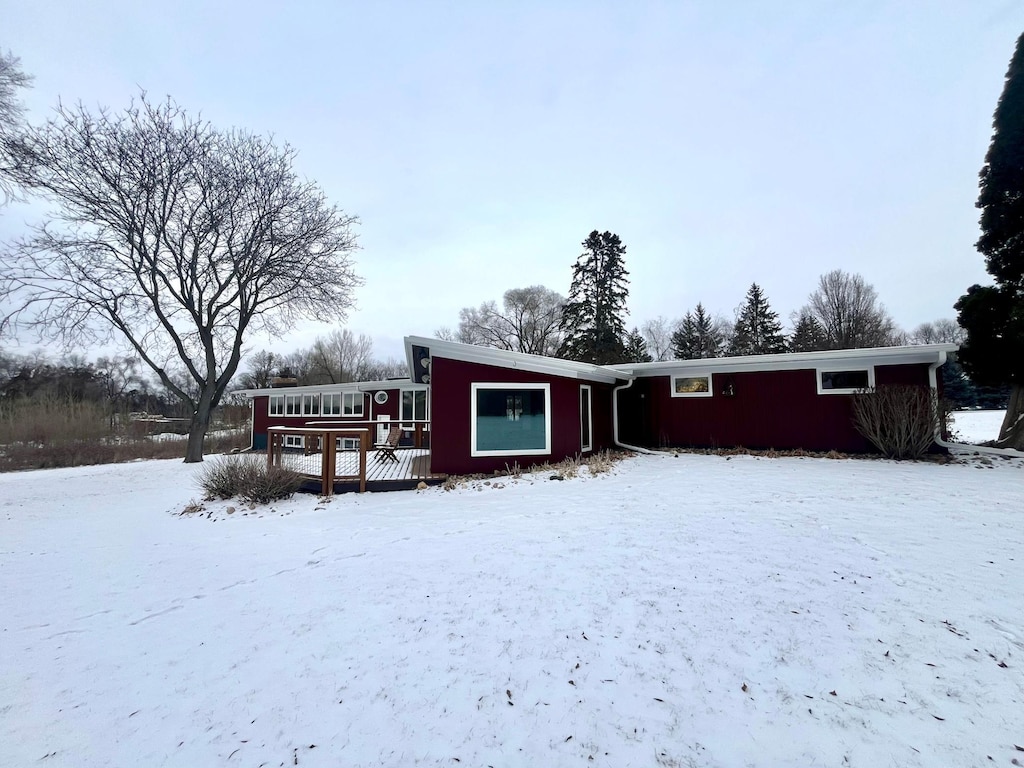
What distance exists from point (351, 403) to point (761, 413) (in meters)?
15.2

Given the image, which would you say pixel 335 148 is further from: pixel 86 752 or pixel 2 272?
pixel 86 752

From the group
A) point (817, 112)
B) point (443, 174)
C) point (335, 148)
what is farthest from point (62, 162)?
point (817, 112)

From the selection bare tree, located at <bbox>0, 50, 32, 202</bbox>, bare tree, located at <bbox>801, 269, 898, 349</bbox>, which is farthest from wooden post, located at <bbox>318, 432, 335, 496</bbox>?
bare tree, located at <bbox>801, 269, 898, 349</bbox>

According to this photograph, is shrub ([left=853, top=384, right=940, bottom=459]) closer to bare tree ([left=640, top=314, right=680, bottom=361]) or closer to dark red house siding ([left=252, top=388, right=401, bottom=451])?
dark red house siding ([left=252, top=388, right=401, bottom=451])

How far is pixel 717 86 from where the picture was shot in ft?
34.6

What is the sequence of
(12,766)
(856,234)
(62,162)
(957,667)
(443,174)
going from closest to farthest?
(12,766)
(957,667)
(62,162)
(443,174)
(856,234)

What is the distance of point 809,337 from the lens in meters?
22.8

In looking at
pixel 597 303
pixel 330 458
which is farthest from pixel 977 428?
pixel 330 458

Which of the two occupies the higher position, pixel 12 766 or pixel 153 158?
pixel 153 158

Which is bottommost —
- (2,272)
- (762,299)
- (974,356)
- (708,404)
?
(708,404)

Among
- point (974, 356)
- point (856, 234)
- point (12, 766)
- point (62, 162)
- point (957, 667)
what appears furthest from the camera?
point (856, 234)

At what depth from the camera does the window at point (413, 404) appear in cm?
1545

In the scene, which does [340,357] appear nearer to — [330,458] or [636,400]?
[636,400]

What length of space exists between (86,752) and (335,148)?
1384cm
